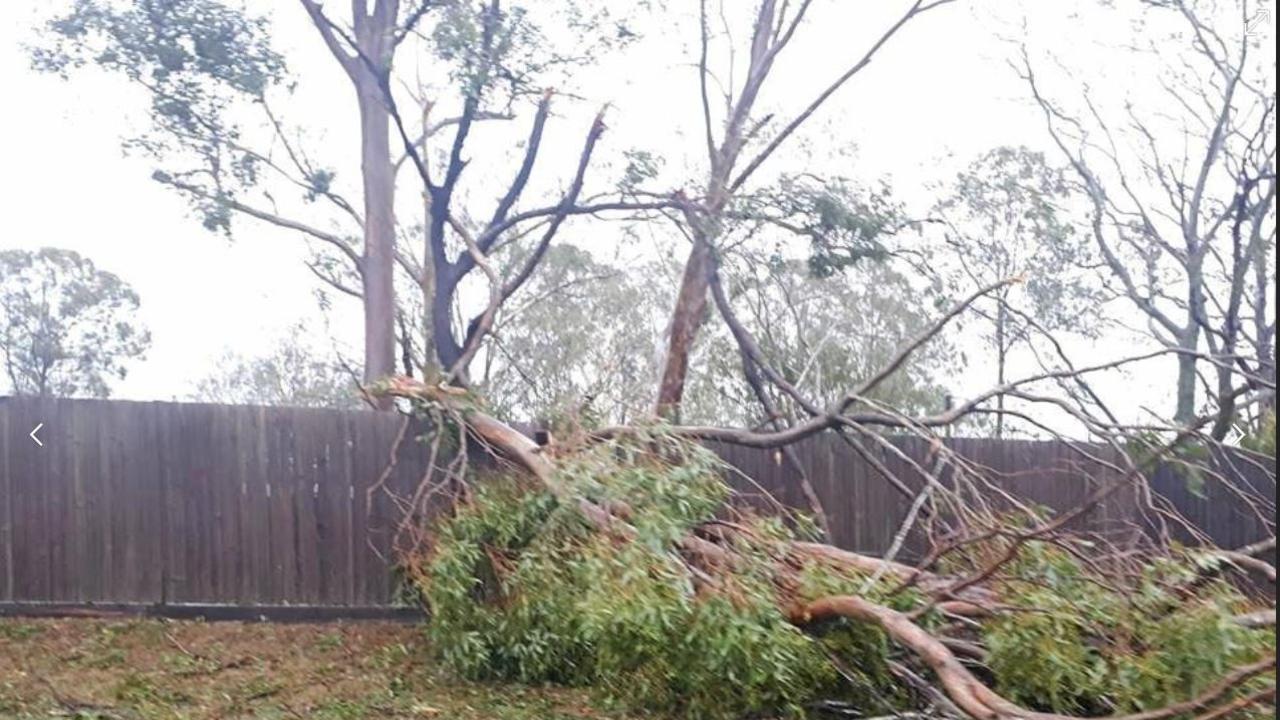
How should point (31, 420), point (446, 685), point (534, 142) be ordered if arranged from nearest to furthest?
point (446, 685), point (31, 420), point (534, 142)

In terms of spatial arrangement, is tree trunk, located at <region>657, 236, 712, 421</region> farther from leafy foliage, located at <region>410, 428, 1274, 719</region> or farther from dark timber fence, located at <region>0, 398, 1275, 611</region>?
leafy foliage, located at <region>410, 428, 1274, 719</region>

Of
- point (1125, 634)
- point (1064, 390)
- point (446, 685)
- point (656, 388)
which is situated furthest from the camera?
point (656, 388)

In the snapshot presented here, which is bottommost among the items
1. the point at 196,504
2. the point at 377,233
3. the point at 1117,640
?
the point at 1117,640

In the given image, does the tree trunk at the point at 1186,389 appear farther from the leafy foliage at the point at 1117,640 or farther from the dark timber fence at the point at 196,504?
the leafy foliage at the point at 1117,640

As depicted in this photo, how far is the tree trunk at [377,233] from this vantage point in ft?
52.4

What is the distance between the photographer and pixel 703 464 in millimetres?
9688

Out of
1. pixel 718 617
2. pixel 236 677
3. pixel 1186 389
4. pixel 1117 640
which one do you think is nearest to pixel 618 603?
pixel 718 617

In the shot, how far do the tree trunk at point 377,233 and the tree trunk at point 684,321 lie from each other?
3.11 meters

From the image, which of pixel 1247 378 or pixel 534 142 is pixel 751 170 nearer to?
pixel 534 142

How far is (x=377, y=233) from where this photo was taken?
16375 mm

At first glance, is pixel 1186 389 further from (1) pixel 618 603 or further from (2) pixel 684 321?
(1) pixel 618 603

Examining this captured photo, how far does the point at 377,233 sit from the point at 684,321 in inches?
147

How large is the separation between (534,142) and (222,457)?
4667 mm

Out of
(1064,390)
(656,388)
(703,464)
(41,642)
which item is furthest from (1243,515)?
(41,642)
